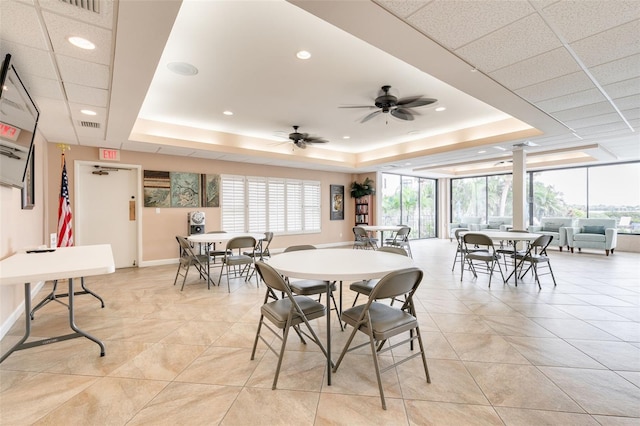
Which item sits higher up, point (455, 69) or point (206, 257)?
point (455, 69)

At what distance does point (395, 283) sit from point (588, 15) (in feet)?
7.79

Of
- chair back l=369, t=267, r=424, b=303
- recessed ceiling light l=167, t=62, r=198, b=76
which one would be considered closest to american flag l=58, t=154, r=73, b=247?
recessed ceiling light l=167, t=62, r=198, b=76

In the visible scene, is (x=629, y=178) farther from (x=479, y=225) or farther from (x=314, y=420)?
(x=314, y=420)

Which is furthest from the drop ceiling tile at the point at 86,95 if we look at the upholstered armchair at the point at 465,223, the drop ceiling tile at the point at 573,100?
the upholstered armchair at the point at 465,223

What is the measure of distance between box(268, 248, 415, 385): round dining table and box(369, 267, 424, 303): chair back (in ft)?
0.52

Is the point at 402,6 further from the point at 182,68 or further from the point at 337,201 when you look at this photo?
the point at 337,201

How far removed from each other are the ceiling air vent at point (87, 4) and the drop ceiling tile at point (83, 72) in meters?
0.84

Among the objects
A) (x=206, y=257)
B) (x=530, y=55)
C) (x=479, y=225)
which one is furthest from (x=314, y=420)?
(x=479, y=225)

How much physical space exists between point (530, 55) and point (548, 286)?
3787 mm

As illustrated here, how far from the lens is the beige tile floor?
1.77m

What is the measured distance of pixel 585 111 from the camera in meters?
3.96

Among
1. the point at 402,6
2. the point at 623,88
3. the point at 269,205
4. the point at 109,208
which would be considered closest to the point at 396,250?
the point at 402,6

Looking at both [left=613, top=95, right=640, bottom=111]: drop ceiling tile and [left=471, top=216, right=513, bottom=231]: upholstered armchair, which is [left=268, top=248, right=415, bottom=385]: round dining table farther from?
[left=471, top=216, right=513, bottom=231]: upholstered armchair

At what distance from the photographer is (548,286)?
15.2 ft
